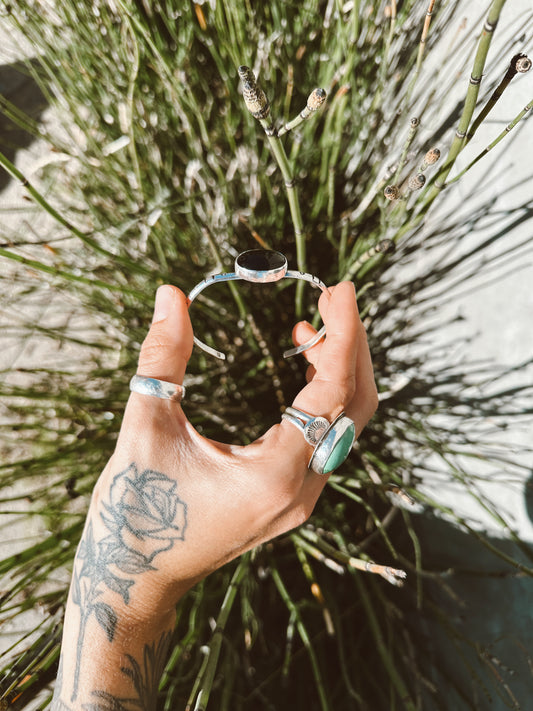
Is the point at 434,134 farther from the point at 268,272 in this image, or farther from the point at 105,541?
the point at 105,541

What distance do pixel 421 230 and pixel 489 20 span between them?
53 centimetres

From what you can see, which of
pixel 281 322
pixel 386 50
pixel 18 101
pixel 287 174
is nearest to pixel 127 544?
pixel 287 174

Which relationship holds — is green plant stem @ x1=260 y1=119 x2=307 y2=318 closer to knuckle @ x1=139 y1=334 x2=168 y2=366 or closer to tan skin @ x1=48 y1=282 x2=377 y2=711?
tan skin @ x1=48 y1=282 x2=377 y2=711

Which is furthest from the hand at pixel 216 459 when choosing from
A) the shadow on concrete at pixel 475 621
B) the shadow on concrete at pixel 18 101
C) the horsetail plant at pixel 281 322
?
the shadow on concrete at pixel 18 101

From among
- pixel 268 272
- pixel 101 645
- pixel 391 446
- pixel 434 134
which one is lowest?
pixel 101 645

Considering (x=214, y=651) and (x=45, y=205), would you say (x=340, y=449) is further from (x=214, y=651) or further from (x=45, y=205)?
(x=45, y=205)

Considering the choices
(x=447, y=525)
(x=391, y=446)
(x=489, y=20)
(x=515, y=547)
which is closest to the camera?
(x=489, y=20)

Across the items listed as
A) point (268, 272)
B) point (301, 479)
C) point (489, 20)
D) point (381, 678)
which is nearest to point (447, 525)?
point (381, 678)

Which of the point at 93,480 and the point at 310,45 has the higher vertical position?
the point at 310,45

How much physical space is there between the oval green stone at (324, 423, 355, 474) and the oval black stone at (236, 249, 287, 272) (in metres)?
0.20

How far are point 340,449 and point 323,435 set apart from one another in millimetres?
26

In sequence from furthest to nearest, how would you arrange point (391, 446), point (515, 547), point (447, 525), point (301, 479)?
1. point (391, 446)
2. point (447, 525)
3. point (515, 547)
4. point (301, 479)

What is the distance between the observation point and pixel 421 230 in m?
0.83

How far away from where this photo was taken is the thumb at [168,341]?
48cm
